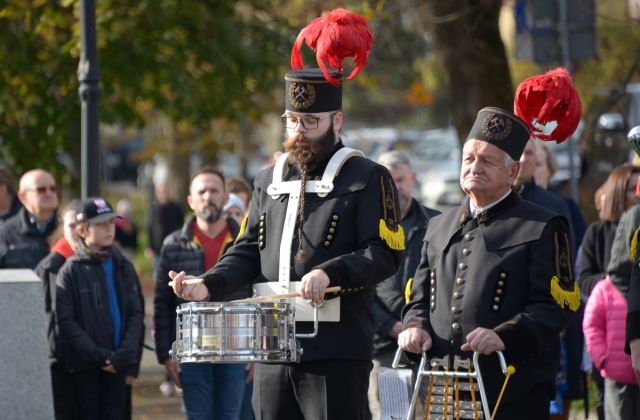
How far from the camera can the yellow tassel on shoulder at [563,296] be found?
577cm

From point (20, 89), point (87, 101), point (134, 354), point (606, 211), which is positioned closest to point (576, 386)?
point (606, 211)

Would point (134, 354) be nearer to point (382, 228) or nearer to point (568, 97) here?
point (382, 228)

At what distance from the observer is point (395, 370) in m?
6.04

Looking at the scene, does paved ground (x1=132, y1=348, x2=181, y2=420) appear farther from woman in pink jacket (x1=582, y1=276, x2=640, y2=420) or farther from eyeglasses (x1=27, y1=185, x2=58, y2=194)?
woman in pink jacket (x1=582, y1=276, x2=640, y2=420)

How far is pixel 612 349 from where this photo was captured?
779cm

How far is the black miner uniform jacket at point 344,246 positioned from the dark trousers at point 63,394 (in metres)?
2.96

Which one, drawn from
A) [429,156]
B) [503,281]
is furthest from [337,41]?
[429,156]

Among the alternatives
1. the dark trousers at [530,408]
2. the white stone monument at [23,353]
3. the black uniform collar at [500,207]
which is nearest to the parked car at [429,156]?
the white stone monument at [23,353]

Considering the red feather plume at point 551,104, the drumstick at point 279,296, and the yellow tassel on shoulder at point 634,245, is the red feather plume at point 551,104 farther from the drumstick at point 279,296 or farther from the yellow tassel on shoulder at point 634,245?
the drumstick at point 279,296

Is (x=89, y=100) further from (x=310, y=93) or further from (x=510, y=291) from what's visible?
(x=510, y=291)

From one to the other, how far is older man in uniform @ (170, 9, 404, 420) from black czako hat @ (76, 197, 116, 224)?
2744mm

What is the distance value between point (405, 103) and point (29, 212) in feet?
94.0

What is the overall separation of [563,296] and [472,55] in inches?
332

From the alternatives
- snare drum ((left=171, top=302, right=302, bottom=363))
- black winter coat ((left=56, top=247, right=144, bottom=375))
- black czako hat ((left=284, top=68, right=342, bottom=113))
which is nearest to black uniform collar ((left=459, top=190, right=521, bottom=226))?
black czako hat ((left=284, top=68, right=342, bottom=113))
